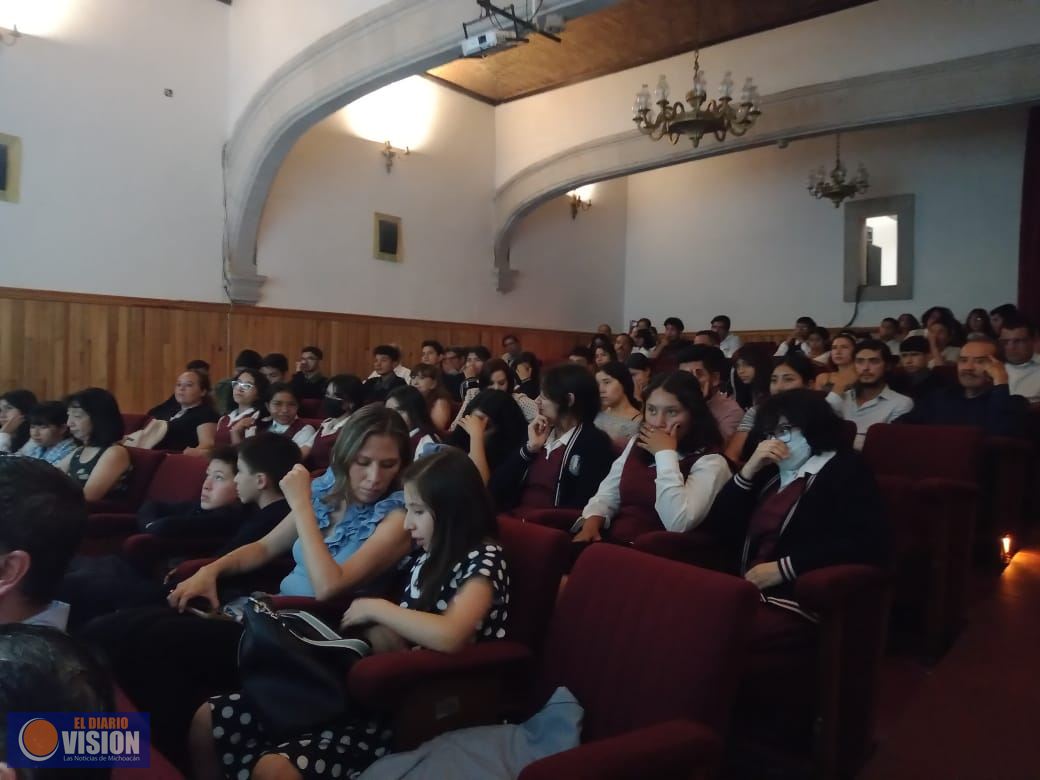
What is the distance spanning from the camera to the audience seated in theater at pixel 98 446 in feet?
10.8

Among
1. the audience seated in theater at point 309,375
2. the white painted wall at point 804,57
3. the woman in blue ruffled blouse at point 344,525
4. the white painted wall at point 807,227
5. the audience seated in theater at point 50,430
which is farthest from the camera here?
the white painted wall at point 807,227

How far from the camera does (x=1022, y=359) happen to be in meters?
4.51

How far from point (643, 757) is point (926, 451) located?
2436mm

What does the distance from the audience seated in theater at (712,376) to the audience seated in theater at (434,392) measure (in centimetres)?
140

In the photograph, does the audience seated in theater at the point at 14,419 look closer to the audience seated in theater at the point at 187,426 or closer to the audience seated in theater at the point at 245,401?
the audience seated in theater at the point at 187,426

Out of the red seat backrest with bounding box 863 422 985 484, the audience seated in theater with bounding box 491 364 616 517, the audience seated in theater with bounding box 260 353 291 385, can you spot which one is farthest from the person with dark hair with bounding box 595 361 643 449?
the audience seated in theater with bounding box 260 353 291 385

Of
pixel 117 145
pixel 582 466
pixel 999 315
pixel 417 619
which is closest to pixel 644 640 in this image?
pixel 417 619

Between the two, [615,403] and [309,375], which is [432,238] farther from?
[615,403]

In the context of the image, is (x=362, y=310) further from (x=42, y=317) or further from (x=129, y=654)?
(x=129, y=654)

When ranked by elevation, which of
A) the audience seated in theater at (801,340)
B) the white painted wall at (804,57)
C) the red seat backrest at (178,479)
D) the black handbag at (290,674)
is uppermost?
the white painted wall at (804,57)

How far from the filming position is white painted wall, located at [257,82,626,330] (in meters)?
6.80

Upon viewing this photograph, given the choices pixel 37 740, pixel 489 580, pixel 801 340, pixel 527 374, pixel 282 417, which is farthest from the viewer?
→ pixel 801 340

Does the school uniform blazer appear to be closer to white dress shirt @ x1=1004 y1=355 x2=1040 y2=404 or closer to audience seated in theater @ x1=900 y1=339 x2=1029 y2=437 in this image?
audience seated in theater @ x1=900 y1=339 x2=1029 y2=437

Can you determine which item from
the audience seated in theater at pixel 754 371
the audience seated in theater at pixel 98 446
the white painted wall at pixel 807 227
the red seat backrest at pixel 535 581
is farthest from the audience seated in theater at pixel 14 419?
the white painted wall at pixel 807 227
